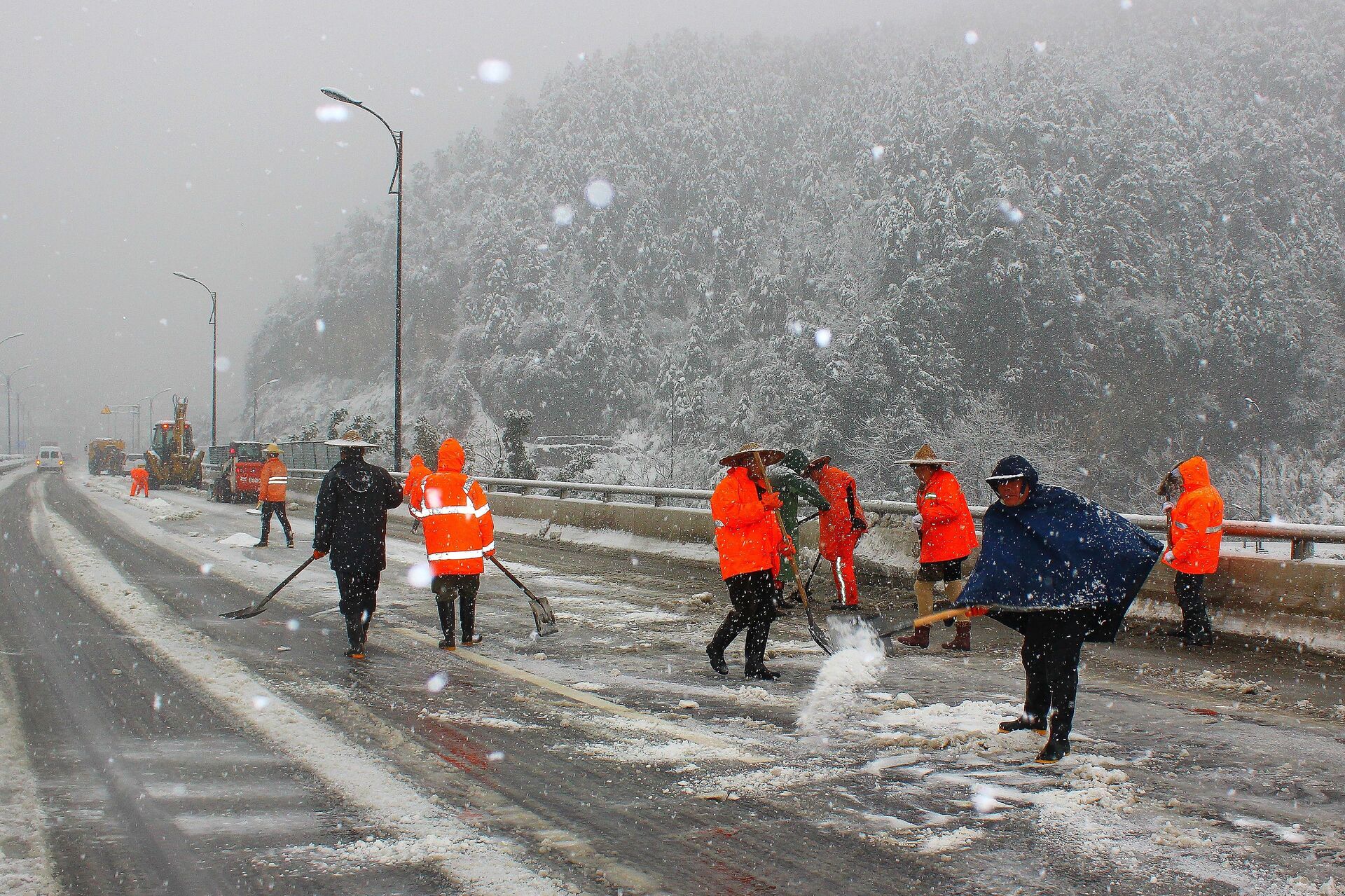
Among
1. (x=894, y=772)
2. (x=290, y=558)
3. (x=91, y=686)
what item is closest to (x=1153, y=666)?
(x=894, y=772)

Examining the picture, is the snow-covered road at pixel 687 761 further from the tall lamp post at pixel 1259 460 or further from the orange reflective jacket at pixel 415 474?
the tall lamp post at pixel 1259 460

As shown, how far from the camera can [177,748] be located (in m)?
5.33

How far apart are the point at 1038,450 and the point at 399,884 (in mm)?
60875

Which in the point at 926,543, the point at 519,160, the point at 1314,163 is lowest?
the point at 926,543

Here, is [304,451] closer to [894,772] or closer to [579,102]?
[894,772]

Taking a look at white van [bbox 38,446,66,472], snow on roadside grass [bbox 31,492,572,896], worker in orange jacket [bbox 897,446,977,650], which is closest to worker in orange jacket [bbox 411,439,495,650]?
snow on roadside grass [bbox 31,492,572,896]

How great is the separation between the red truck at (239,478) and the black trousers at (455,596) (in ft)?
83.4

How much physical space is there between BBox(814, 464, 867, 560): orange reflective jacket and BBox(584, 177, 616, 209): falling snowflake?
81.4m

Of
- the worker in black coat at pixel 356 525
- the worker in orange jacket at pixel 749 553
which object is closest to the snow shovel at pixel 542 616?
the worker in black coat at pixel 356 525

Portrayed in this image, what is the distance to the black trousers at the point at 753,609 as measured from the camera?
733 cm

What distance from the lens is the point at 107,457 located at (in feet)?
216

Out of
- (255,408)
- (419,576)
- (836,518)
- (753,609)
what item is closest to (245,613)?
(419,576)

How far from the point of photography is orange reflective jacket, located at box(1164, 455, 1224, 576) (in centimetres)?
884

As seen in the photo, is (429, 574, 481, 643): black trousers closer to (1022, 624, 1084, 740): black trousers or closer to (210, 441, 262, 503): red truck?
(1022, 624, 1084, 740): black trousers
